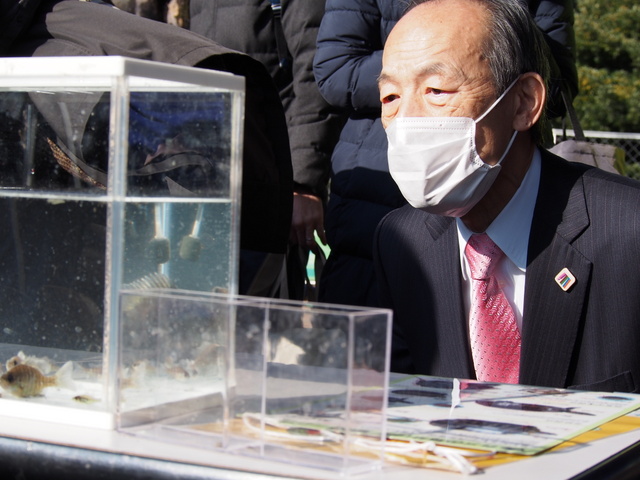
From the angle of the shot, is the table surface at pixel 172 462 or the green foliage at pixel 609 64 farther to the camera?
the green foliage at pixel 609 64

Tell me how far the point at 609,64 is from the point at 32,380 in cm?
1795

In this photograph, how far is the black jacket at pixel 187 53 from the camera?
1771 millimetres

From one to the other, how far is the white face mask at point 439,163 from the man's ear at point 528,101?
8cm

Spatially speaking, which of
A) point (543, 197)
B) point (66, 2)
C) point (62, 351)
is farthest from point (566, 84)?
point (62, 351)

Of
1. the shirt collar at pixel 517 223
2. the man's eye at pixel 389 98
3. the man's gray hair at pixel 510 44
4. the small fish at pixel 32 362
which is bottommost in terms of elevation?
the small fish at pixel 32 362

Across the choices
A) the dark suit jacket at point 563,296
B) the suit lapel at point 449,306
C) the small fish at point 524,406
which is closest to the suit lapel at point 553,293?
the dark suit jacket at point 563,296

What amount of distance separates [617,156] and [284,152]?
1506 mm

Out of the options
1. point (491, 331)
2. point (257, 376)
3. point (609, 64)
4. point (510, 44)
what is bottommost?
point (491, 331)

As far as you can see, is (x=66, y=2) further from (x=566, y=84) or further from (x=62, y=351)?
(x=566, y=84)

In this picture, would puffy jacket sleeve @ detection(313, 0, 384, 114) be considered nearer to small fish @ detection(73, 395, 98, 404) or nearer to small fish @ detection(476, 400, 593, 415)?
small fish @ detection(476, 400, 593, 415)

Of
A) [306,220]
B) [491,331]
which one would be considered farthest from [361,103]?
[491,331]

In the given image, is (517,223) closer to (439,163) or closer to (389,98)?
(439,163)

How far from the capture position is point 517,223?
184 cm

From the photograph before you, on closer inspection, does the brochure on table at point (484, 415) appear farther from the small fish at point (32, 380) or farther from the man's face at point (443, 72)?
the man's face at point (443, 72)
